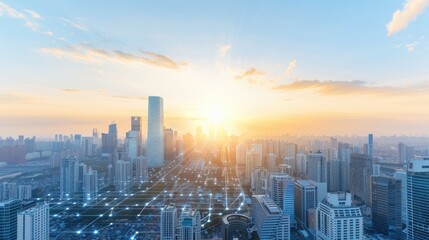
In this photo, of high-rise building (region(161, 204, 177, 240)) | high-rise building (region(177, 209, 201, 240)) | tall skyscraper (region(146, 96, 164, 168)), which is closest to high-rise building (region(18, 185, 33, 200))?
high-rise building (region(161, 204, 177, 240))

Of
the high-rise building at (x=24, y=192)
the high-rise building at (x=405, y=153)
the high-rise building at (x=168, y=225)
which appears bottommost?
the high-rise building at (x=24, y=192)

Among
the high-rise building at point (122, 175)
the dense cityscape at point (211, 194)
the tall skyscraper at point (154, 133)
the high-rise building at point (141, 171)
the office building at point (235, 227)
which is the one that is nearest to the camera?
the dense cityscape at point (211, 194)

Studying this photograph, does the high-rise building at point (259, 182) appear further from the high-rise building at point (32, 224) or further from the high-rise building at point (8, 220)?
the high-rise building at point (8, 220)

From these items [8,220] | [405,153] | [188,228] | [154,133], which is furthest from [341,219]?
[154,133]

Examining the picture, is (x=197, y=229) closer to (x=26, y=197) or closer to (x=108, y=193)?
(x=108, y=193)

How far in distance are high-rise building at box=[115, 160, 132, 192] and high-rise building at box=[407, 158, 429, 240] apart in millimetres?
13199

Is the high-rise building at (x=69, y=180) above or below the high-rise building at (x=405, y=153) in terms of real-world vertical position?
below

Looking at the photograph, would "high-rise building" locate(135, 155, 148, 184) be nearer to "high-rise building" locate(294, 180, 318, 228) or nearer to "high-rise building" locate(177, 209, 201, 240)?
"high-rise building" locate(294, 180, 318, 228)

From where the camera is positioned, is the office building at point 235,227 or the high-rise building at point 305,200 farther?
the high-rise building at point 305,200

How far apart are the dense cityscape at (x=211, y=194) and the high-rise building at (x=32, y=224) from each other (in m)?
0.03

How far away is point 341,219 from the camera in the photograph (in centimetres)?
704

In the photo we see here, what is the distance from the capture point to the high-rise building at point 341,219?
7.02 metres

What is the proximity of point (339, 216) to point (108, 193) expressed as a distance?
12102 mm

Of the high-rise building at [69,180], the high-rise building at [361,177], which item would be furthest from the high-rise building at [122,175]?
the high-rise building at [361,177]
